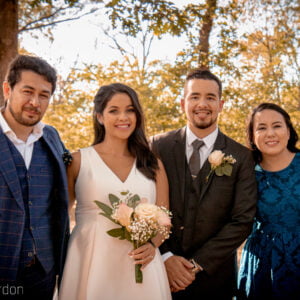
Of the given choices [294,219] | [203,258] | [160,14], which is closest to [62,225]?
[203,258]

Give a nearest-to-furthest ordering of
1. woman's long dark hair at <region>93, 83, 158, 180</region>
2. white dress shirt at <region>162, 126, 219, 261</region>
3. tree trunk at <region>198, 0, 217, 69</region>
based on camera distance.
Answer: woman's long dark hair at <region>93, 83, 158, 180</region>, white dress shirt at <region>162, 126, 219, 261</region>, tree trunk at <region>198, 0, 217, 69</region>

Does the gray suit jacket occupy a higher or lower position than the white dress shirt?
lower

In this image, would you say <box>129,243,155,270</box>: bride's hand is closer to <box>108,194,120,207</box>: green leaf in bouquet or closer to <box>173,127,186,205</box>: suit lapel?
<box>108,194,120,207</box>: green leaf in bouquet

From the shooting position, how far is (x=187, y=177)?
11.1 ft

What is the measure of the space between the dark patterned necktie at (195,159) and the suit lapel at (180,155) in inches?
3.3

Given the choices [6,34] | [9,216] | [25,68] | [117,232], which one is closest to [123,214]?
[117,232]

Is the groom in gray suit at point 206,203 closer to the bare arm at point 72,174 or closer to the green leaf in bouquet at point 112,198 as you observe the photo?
the green leaf in bouquet at point 112,198

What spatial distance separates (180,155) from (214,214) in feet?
2.27

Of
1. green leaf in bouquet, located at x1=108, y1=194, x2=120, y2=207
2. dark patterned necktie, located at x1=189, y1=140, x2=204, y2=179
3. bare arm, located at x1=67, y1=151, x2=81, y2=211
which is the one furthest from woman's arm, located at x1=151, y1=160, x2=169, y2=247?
bare arm, located at x1=67, y1=151, x2=81, y2=211

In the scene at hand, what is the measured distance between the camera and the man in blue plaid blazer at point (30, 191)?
8.61 feet

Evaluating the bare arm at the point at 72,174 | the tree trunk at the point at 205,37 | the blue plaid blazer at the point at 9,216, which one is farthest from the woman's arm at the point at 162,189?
the tree trunk at the point at 205,37

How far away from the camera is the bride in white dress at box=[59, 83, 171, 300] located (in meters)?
2.89

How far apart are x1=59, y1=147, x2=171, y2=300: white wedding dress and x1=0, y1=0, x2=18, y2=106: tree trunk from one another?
2394 mm

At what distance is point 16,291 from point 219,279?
1941 millimetres
